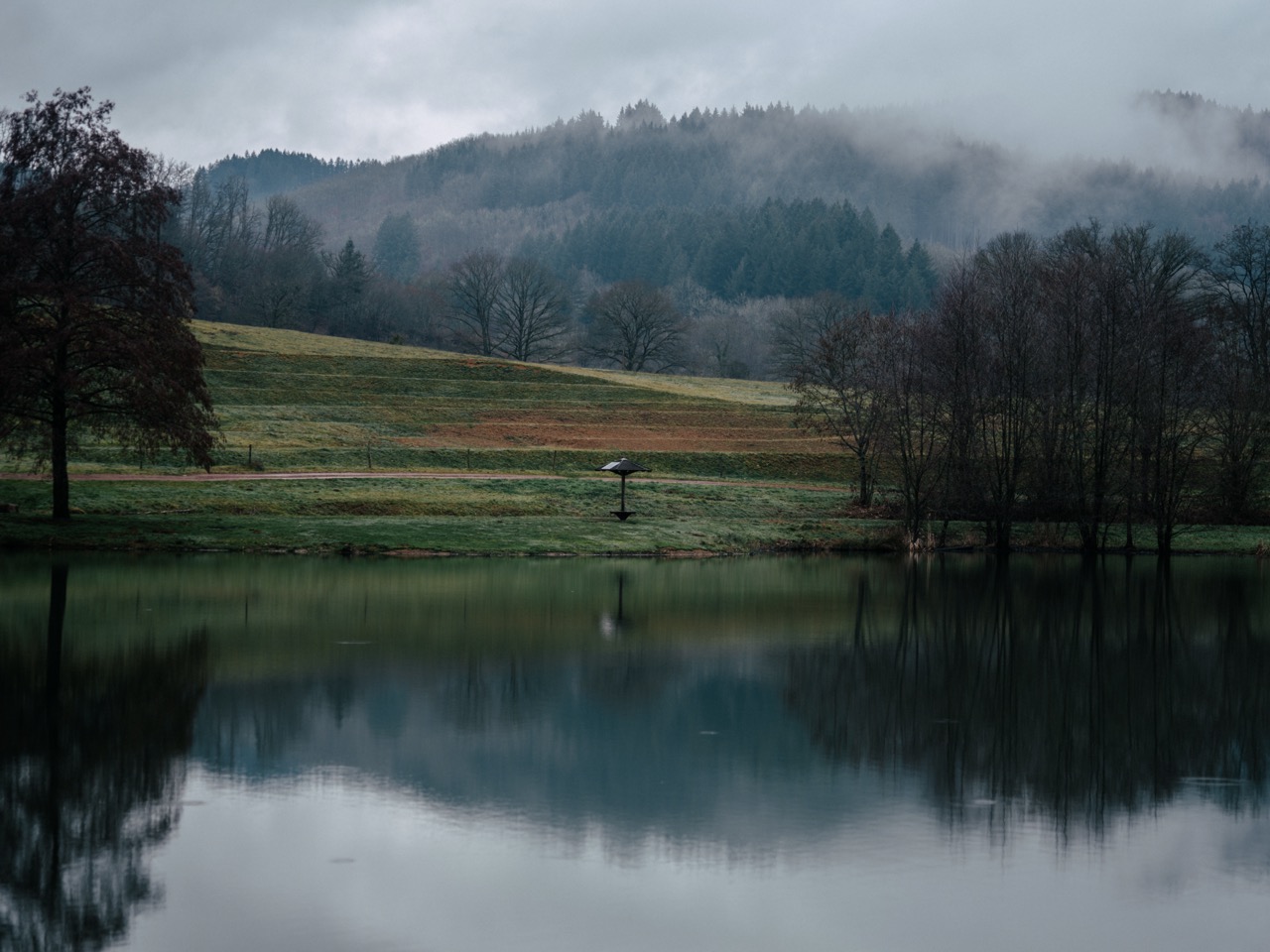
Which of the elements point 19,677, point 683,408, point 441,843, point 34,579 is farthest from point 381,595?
point 683,408

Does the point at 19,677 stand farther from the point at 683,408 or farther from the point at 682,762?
the point at 683,408

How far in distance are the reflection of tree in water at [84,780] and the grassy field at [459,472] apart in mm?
19320

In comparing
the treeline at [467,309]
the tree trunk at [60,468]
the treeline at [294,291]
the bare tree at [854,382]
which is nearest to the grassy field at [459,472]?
the tree trunk at [60,468]

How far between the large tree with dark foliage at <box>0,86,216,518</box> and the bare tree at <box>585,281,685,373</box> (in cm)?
8714

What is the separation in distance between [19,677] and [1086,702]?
13597mm

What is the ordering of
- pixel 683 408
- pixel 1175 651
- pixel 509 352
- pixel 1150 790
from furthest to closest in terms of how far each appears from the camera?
1. pixel 509 352
2. pixel 683 408
3. pixel 1175 651
4. pixel 1150 790

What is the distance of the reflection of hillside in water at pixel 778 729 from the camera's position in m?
11.7

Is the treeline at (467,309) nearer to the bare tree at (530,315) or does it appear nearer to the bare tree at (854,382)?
the bare tree at (530,315)

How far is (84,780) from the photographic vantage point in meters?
11.7

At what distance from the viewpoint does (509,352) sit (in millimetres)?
133750

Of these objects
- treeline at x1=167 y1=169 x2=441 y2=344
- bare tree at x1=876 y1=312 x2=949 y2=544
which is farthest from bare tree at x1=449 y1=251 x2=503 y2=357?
bare tree at x1=876 y1=312 x2=949 y2=544

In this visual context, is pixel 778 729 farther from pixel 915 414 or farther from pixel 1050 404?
pixel 1050 404

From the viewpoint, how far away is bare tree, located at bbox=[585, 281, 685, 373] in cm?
12669

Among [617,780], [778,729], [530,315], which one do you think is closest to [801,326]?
[530,315]
